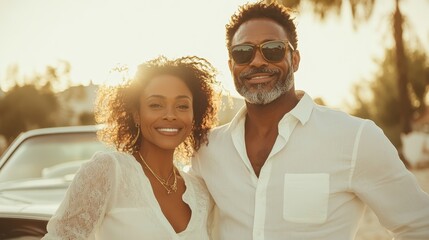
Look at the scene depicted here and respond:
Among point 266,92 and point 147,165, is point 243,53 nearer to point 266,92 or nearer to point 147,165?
point 266,92

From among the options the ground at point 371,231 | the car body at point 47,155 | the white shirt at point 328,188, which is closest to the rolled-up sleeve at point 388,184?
the white shirt at point 328,188

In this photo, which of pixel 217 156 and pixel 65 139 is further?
pixel 65 139

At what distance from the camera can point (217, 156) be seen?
2953 millimetres

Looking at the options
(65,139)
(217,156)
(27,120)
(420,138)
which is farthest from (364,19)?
(27,120)

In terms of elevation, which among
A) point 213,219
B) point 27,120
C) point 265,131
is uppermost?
point 265,131

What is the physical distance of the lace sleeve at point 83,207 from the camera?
242 cm

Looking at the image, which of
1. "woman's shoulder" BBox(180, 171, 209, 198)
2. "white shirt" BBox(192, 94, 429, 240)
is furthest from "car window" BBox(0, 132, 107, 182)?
"white shirt" BBox(192, 94, 429, 240)

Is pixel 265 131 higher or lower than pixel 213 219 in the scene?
higher

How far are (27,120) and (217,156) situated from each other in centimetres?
3272

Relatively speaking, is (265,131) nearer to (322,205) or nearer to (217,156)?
(217,156)

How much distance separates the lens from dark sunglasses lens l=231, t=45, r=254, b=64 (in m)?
2.93

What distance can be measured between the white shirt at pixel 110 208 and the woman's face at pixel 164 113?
0.70 feet

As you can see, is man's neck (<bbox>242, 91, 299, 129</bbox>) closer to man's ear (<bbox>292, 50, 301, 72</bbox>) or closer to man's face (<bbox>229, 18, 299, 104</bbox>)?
man's face (<bbox>229, 18, 299, 104</bbox>)

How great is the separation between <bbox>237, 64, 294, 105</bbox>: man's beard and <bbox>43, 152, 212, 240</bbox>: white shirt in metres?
0.68
